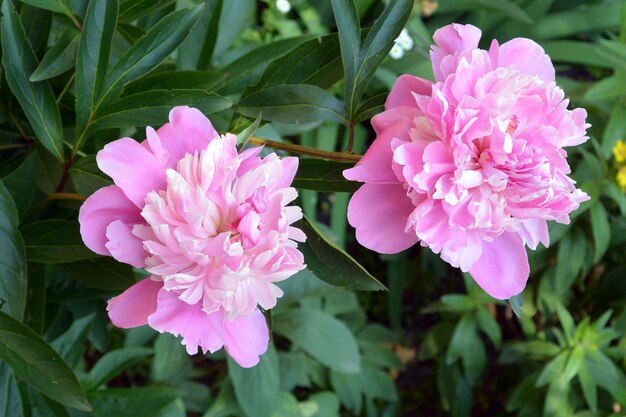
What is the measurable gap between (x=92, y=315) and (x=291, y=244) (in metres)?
0.51

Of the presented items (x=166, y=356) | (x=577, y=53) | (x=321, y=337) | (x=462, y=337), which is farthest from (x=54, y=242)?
(x=577, y=53)

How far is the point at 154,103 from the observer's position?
19.8 inches

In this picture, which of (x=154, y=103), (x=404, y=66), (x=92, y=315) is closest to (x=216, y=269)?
(x=154, y=103)

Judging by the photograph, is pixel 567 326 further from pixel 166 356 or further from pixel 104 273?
pixel 104 273

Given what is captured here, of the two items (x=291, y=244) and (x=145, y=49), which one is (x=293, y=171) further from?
(x=145, y=49)

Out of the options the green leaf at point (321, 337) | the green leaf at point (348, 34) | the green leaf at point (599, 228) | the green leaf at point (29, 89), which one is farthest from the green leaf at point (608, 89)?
the green leaf at point (29, 89)

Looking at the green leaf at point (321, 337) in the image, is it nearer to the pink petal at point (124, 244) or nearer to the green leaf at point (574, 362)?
the green leaf at point (574, 362)

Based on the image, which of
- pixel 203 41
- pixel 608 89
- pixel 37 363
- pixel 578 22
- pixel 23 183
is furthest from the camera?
pixel 578 22

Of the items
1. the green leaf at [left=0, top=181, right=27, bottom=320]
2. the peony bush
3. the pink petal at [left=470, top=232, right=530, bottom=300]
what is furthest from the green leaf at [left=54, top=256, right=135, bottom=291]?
the pink petal at [left=470, top=232, right=530, bottom=300]

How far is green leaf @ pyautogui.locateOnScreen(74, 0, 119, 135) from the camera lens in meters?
0.49

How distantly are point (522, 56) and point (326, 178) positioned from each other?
14cm

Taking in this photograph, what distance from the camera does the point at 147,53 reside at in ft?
1.69

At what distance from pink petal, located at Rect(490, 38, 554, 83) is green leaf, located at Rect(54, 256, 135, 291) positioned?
35 centimetres

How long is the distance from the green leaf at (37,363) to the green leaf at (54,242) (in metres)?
0.08
